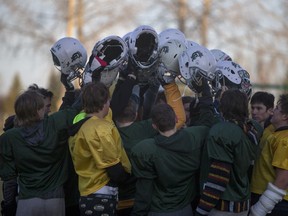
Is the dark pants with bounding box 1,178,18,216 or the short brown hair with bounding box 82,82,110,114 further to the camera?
the dark pants with bounding box 1,178,18,216

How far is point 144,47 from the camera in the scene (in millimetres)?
5418

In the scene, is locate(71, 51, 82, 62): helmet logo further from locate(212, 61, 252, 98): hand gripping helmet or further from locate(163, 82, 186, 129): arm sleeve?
locate(212, 61, 252, 98): hand gripping helmet

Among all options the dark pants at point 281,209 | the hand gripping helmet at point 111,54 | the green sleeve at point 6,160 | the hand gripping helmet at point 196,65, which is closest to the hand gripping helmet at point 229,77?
the hand gripping helmet at point 196,65

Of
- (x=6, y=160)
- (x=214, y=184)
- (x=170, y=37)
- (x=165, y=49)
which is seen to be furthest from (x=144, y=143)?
(x=170, y=37)

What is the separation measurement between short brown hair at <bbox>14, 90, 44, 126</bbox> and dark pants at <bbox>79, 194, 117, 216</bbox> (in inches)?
34.0

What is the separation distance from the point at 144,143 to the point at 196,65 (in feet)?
3.18

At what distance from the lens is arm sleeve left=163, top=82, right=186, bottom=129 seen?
17.7 feet

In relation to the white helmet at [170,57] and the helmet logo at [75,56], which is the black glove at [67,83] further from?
the white helmet at [170,57]

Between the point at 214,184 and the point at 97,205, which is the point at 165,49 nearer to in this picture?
the point at 214,184

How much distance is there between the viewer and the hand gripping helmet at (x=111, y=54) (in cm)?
527

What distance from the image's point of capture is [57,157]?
16.6 ft

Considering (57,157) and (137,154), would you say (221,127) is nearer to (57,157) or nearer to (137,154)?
(137,154)

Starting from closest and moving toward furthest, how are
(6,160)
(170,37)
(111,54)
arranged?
1. (6,160)
2. (111,54)
3. (170,37)

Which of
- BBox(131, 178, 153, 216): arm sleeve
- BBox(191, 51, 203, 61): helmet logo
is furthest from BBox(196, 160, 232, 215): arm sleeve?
BBox(191, 51, 203, 61): helmet logo
